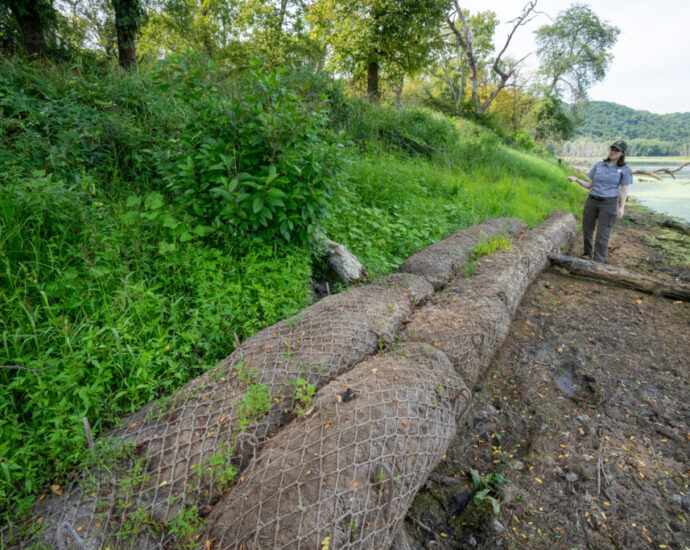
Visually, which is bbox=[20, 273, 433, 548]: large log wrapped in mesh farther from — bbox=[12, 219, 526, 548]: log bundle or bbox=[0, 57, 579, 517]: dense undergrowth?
bbox=[0, 57, 579, 517]: dense undergrowth

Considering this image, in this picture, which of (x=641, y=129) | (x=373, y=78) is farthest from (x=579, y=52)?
(x=641, y=129)

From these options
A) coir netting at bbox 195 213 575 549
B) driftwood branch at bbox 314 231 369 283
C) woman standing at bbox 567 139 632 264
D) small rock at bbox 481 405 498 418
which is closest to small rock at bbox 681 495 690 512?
small rock at bbox 481 405 498 418

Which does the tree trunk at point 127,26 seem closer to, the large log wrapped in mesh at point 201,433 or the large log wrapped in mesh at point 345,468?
the large log wrapped in mesh at point 201,433

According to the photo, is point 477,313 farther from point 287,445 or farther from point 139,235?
point 139,235

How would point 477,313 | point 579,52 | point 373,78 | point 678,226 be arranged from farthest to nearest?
point 579,52 → point 373,78 → point 678,226 → point 477,313

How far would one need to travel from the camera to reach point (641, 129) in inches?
2357

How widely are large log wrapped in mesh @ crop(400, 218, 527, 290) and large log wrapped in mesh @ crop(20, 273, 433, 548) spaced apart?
1344 mm

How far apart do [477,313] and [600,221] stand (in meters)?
3.85

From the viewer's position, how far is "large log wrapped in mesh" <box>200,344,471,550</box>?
131cm

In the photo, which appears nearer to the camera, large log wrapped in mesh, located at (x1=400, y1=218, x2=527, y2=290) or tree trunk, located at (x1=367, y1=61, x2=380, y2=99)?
large log wrapped in mesh, located at (x1=400, y1=218, x2=527, y2=290)

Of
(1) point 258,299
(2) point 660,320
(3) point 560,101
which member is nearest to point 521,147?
(3) point 560,101

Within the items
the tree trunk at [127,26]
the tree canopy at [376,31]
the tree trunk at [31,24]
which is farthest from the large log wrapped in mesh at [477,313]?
the tree canopy at [376,31]

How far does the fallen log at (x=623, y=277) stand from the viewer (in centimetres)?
426

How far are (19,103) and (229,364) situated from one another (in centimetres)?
383
